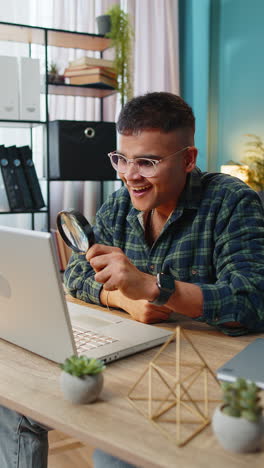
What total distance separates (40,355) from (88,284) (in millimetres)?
446

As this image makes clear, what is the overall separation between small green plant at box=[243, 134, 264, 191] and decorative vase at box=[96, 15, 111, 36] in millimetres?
1365

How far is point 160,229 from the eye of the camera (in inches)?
60.2

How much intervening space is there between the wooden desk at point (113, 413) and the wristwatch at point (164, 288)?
0.39 ft

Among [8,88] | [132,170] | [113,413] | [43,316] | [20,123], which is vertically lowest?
[113,413]

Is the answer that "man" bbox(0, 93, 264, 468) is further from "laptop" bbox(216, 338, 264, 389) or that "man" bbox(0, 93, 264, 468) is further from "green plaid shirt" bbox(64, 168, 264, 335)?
"laptop" bbox(216, 338, 264, 389)

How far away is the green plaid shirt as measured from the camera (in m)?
1.22

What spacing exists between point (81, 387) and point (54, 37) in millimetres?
2957

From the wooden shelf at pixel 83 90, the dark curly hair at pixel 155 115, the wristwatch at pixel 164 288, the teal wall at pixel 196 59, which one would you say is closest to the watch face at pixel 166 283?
the wristwatch at pixel 164 288

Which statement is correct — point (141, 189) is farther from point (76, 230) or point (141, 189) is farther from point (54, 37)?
point (54, 37)

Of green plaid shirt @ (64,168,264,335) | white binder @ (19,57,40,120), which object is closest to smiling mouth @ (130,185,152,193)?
green plaid shirt @ (64,168,264,335)

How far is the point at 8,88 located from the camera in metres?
2.96

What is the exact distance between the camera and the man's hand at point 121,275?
1.11m

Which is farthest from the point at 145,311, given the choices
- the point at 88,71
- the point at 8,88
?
the point at 88,71

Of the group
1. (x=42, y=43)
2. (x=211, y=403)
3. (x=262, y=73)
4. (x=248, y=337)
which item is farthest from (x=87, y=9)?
(x=211, y=403)
